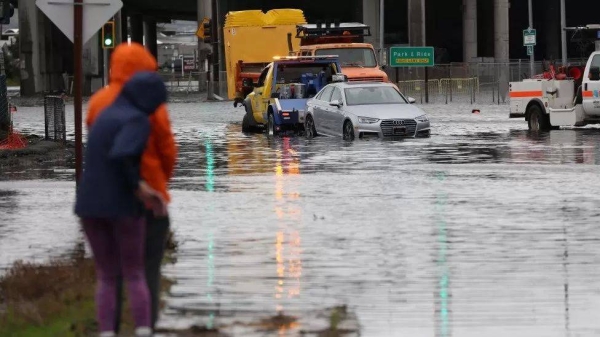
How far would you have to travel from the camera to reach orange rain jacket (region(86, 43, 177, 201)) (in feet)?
27.2

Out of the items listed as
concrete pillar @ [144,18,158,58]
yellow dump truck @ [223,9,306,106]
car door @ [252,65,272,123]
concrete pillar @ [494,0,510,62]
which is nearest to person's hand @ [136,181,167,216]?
car door @ [252,65,272,123]

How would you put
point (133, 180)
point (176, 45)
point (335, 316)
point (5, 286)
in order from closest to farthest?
point (133, 180) → point (335, 316) → point (5, 286) → point (176, 45)

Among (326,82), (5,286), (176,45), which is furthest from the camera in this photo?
(176,45)

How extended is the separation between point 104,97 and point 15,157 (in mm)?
19894

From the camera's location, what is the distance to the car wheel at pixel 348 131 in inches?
1305

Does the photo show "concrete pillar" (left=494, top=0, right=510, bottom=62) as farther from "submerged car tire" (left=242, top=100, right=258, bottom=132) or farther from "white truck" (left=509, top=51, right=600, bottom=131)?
"white truck" (left=509, top=51, right=600, bottom=131)

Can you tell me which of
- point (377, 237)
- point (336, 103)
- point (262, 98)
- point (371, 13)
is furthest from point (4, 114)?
point (371, 13)

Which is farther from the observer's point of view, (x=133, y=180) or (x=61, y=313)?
(x=61, y=313)

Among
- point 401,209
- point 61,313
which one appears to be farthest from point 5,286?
point 401,209

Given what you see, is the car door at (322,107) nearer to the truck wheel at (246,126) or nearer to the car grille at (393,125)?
the car grille at (393,125)

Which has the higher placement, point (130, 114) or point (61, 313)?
point (130, 114)

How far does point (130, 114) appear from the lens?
8.20m

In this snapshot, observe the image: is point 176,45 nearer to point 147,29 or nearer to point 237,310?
point 147,29

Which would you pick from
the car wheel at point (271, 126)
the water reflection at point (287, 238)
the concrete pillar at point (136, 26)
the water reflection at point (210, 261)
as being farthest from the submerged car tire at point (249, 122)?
the concrete pillar at point (136, 26)
